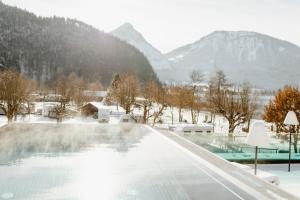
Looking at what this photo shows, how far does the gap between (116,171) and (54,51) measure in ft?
297

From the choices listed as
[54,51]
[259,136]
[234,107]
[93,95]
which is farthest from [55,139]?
[54,51]

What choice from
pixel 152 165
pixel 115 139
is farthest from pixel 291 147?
pixel 152 165

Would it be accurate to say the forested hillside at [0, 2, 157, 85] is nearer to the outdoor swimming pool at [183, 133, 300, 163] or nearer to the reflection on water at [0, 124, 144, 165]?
the outdoor swimming pool at [183, 133, 300, 163]

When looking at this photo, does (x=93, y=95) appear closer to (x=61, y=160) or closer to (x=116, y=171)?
(x=61, y=160)

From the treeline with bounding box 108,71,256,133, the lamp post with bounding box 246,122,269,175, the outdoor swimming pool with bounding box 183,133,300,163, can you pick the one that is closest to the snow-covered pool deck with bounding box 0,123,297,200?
the lamp post with bounding box 246,122,269,175

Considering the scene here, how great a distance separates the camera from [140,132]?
9844mm

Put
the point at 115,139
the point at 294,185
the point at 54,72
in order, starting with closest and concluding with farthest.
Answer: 1. the point at 115,139
2. the point at 294,185
3. the point at 54,72

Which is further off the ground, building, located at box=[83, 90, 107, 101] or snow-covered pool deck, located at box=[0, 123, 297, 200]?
building, located at box=[83, 90, 107, 101]

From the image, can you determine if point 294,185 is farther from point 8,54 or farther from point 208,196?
point 8,54

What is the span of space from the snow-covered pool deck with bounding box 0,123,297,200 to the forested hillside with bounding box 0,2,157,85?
82.8 m

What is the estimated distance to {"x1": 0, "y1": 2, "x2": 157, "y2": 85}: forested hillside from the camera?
290 ft

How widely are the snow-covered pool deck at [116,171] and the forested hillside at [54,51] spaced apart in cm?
8276

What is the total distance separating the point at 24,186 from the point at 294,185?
10.5 m

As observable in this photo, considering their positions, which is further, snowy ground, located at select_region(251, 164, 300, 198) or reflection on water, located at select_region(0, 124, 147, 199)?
snowy ground, located at select_region(251, 164, 300, 198)
